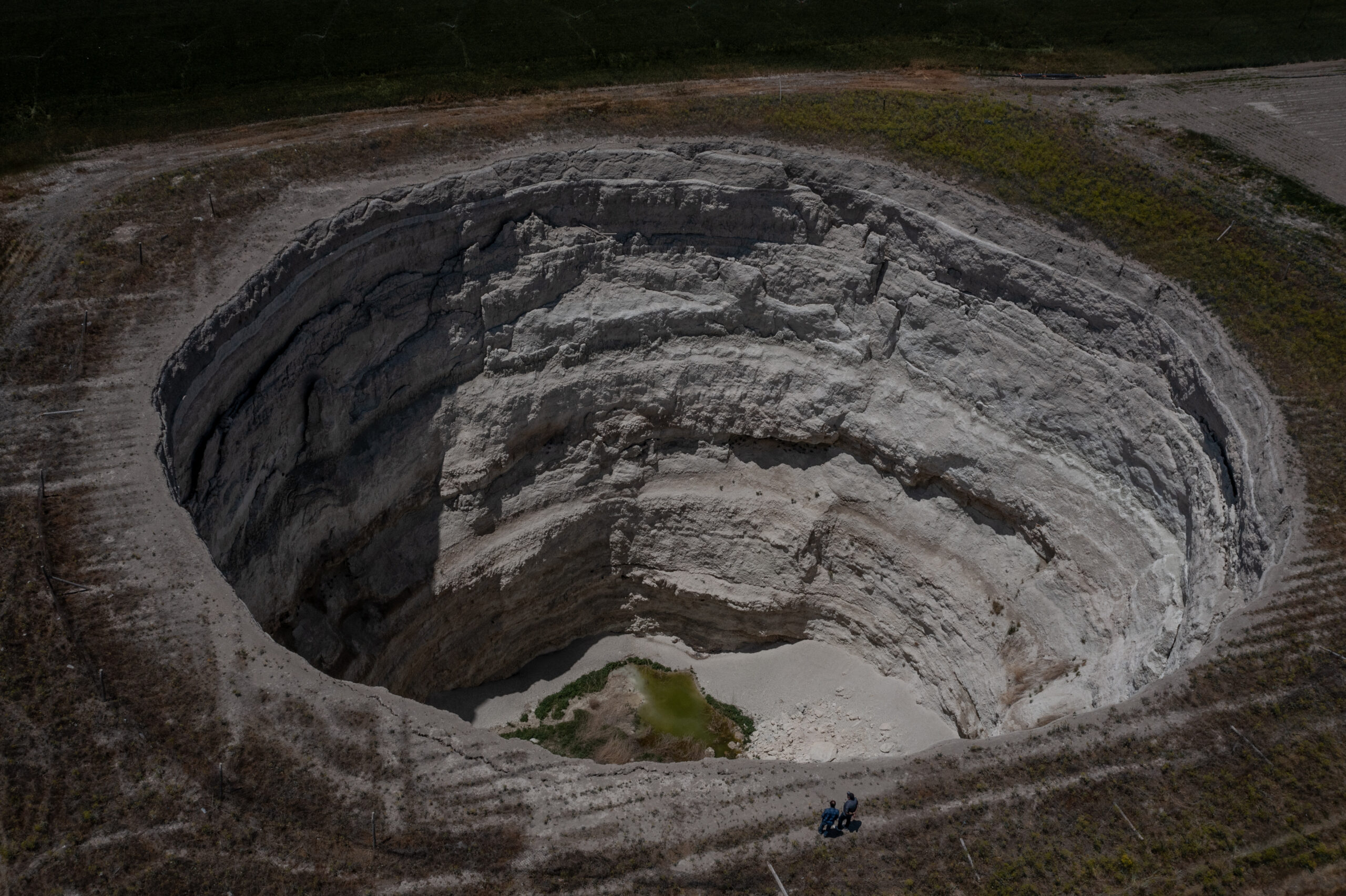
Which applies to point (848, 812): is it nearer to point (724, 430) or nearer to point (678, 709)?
point (678, 709)

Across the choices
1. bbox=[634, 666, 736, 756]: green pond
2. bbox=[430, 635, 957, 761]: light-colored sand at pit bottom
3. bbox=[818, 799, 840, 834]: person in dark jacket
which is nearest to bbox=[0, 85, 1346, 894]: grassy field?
bbox=[818, 799, 840, 834]: person in dark jacket

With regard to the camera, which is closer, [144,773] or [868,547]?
[144,773]

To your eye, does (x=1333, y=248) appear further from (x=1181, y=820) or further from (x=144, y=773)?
(x=144, y=773)

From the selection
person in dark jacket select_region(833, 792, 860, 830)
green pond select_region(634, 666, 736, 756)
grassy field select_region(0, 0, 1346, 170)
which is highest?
grassy field select_region(0, 0, 1346, 170)

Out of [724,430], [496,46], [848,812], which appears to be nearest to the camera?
[848,812]

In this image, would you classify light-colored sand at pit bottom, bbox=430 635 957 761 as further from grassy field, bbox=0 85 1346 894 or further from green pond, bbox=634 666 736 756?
grassy field, bbox=0 85 1346 894

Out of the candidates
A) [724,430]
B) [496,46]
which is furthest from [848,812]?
[496,46]

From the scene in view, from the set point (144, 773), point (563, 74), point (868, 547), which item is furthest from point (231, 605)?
point (563, 74)
